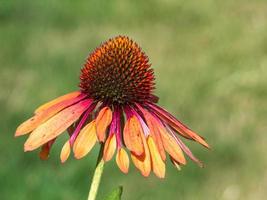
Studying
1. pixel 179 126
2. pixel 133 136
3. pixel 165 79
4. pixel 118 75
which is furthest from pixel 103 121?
pixel 165 79

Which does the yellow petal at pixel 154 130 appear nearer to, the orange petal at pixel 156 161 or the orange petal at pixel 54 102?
the orange petal at pixel 156 161

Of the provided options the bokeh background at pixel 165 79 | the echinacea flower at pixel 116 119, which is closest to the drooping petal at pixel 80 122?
the echinacea flower at pixel 116 119

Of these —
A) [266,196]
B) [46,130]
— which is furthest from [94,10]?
[46,130]

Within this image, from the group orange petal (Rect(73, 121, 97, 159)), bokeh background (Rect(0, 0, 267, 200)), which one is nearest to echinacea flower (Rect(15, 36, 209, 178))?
orange petal (Rect(73, 121, 97, 159))

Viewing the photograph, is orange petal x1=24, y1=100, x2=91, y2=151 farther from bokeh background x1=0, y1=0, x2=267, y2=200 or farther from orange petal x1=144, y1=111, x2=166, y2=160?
bokeh background x1=0, y1=0, x2=267, y2=200

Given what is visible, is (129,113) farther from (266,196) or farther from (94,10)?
(94,10)

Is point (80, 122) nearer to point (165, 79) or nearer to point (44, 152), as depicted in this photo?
point (44, 152)
